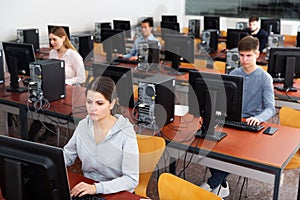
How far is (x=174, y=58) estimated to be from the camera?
4.97m

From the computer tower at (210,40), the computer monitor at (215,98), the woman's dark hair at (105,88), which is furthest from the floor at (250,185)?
the computer tower at (210,40)

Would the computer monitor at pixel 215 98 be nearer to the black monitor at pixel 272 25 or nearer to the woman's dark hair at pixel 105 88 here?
the woman's dark hair at pixel 105 88

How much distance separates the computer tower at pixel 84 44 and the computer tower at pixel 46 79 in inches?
96.2

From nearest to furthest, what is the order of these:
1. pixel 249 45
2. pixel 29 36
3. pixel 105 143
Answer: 1. pixel 105 143
2. pixel 249 45
3. pixel 29 36

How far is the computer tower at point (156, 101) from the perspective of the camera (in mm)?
2875

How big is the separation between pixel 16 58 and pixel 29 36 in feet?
9.92

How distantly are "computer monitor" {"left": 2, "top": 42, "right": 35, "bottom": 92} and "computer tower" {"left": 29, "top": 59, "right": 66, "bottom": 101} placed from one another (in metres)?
0.41

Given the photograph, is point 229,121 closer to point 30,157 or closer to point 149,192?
point 149,192

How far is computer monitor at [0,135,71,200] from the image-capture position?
1526mm

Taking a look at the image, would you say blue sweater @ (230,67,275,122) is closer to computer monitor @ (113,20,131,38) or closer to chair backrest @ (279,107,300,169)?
chair backrest @ (279,107,300,169)

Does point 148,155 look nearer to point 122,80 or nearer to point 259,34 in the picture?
point 122,80

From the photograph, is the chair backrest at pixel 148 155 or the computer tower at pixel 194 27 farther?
the computer tower at pixel 194 27

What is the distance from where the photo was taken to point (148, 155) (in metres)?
2.49

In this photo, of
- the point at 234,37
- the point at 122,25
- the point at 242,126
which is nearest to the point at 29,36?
the point at 122,25
